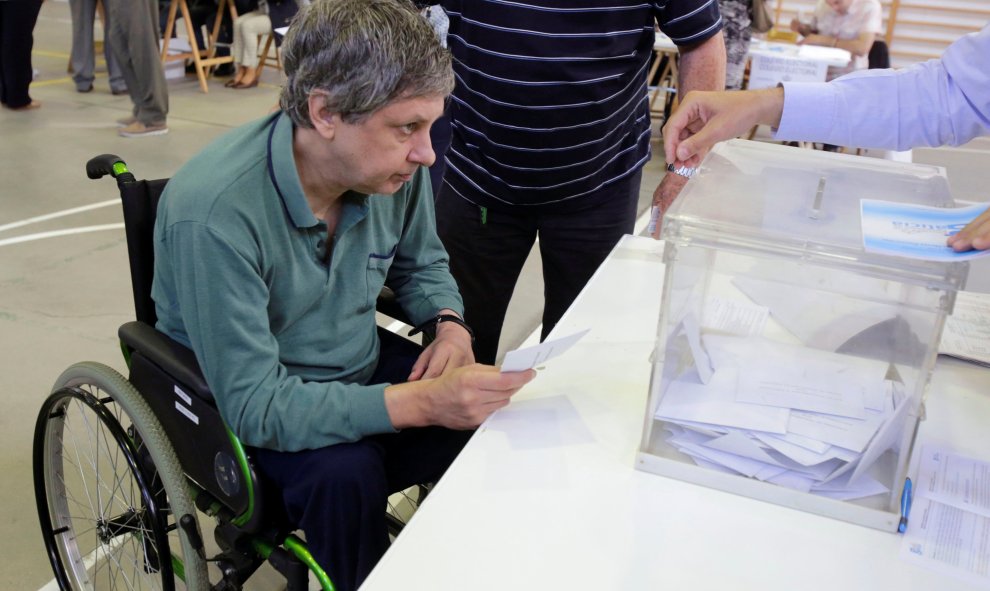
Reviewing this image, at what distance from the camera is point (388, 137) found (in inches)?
45.8

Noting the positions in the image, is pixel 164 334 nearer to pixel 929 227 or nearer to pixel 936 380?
pixel 929 227

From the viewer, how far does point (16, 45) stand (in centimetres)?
521

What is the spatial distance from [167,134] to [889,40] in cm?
709

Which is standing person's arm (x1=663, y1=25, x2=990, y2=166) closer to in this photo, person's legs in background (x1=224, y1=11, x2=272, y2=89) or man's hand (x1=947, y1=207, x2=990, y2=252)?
man's hand (x1=947, y1=207, x2=990, y2=252)

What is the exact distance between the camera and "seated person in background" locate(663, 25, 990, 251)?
1.25 m

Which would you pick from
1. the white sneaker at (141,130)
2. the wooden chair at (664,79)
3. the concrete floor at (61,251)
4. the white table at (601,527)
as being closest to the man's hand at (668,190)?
the white table at (601,527)

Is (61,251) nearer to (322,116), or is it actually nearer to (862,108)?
(322,116)

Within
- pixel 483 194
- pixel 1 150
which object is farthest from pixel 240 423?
pixel 1 150

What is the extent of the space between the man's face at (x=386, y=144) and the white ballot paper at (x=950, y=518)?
755 millimetres

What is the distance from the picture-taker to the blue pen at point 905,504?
947mm

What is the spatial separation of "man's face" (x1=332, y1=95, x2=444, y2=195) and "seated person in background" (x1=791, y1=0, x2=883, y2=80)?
4.88 meters

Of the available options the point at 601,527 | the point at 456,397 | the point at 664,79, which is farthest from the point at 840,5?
the point at 601,527

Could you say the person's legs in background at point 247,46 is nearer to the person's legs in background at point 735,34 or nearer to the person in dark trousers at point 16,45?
the person in dark trousers at point 16,45

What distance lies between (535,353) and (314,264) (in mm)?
399
